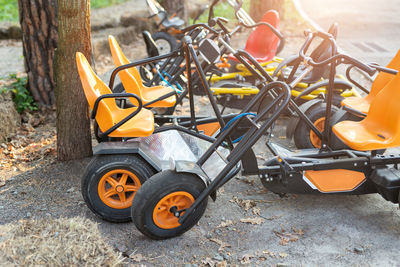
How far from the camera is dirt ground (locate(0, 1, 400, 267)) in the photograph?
288 centimetres

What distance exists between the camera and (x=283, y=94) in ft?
9.64

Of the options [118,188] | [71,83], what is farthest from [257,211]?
[71,83]

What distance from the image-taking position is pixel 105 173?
3.12 metres

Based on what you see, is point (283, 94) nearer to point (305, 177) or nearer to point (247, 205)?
point (305, 177)

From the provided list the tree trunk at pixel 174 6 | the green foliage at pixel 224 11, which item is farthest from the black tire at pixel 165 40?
the green foliage at pixel 224 11

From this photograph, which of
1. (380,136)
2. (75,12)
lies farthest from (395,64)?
(75,12)

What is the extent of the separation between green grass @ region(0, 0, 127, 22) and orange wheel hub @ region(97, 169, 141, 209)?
7075mm

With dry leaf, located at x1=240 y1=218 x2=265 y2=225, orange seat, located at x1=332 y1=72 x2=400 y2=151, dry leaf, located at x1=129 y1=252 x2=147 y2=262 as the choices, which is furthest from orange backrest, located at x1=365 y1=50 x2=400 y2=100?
dry leaf, located at x1=129 y1=252 x2=147 y2=262

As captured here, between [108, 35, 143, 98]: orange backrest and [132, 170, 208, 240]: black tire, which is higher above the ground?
[108, 35, 143, 98]: orange backrest

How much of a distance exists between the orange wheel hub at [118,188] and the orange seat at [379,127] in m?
1.59

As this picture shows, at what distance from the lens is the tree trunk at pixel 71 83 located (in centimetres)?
367

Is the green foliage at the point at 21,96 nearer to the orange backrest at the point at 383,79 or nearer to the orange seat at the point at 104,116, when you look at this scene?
the orange seat at the point at 104,116

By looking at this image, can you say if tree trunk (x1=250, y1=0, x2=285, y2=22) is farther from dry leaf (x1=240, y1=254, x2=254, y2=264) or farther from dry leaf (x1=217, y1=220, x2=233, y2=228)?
dry leaf (x1=240, y1=254, x2=254, y2=264)

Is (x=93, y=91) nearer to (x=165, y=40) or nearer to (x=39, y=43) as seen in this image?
(x=39, y=43)
